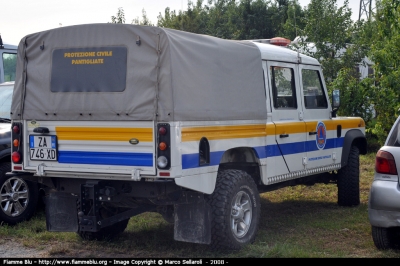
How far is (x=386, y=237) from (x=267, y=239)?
1.39 meters

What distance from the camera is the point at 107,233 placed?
707 centimetres

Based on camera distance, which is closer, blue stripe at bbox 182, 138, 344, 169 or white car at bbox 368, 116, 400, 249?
blue stripe at bbox 182, 138, 344, 169

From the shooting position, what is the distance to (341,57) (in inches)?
625

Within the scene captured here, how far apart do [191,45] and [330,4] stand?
1066 cm

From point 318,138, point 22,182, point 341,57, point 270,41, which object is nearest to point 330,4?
point 341,57

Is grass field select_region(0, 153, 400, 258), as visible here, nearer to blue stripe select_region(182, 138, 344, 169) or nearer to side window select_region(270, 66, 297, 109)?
blue stripe select_region(182, 138, 344, 169)

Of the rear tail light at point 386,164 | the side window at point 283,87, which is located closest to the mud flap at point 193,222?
the rear tail light at point 386,164

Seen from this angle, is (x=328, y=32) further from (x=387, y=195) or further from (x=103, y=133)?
(x=103, y=133)

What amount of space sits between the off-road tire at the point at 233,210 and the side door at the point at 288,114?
967 millimetres

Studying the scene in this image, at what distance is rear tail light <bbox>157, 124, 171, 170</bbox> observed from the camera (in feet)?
18.2

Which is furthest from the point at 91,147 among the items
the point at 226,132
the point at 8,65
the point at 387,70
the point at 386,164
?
the point at 387,70

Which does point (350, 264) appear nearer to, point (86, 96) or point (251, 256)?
point (251, 256)

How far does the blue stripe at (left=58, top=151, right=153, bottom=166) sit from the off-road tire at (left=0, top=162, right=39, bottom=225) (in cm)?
198

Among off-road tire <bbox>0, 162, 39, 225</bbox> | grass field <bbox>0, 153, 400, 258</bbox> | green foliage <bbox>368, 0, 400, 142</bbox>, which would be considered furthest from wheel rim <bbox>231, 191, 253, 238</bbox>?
green foliage <bbox>368, 0, 400, 142</bbox>
